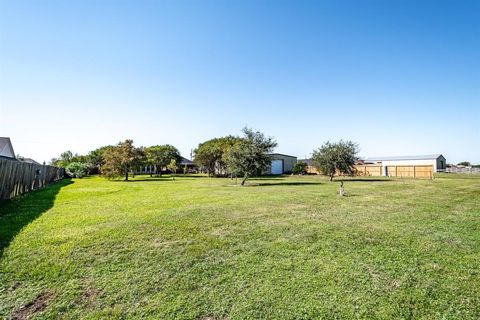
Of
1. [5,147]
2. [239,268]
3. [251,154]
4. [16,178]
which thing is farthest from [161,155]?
[239,268]

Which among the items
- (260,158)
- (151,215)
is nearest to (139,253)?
(151,215)

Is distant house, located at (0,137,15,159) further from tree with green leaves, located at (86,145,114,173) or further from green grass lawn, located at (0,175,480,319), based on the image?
Result: green grass lawn, located at (0,175,480,319)

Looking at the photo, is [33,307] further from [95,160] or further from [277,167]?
[95,160]

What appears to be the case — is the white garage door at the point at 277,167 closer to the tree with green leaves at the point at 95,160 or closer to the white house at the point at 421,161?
the white house at the point at 421,161

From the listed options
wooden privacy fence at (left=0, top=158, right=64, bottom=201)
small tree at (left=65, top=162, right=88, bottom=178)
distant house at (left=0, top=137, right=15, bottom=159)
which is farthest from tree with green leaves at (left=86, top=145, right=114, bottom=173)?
wooden privacy fence at (left=0, top=158, right=64, bottom=201)

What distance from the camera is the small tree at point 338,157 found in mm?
24141

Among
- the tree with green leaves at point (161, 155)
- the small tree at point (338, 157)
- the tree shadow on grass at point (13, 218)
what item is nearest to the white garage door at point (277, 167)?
the tree with green leaves at point (161, 155)

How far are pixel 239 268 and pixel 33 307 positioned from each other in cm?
252

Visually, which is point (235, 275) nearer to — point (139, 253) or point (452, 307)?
point (139, 253)

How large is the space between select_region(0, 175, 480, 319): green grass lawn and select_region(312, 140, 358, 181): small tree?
17548 mm

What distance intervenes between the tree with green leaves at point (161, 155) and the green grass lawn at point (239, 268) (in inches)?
1432

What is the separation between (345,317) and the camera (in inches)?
108

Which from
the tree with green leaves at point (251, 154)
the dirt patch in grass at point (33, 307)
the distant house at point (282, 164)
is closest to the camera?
the dirt patch in grass at point (33, 307)

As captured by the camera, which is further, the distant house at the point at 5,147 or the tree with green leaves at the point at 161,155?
the tree with green leaves at the point at 161,155
